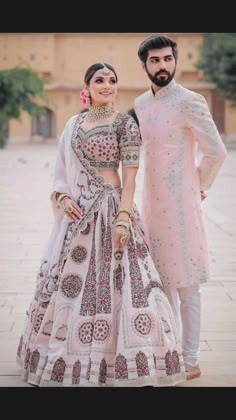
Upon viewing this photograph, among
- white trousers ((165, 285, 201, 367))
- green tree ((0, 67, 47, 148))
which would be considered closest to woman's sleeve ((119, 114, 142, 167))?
white trousers ((165, 285, 201, 367))

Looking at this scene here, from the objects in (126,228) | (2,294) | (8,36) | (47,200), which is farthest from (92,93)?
(8,36)

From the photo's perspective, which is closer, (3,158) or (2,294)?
(2,294)

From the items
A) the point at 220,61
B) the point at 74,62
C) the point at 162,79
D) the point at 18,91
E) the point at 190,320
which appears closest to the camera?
the point at 162,79

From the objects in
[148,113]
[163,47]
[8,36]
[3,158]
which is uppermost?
[8,36]

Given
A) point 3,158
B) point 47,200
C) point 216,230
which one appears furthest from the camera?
point 3,158

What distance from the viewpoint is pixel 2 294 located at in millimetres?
5145

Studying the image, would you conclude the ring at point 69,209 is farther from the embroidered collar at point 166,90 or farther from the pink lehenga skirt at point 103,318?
the embroidered collar at point 166,90

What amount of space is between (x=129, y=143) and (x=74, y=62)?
33697 mm

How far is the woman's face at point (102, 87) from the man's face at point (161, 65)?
184mm

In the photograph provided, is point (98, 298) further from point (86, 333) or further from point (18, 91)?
point (18, 91)

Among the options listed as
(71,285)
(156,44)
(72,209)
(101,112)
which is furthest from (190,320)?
(156,44)

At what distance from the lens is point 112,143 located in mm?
3188

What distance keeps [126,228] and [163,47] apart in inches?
32.5

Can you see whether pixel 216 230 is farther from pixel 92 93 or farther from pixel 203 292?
pixel 92 93
